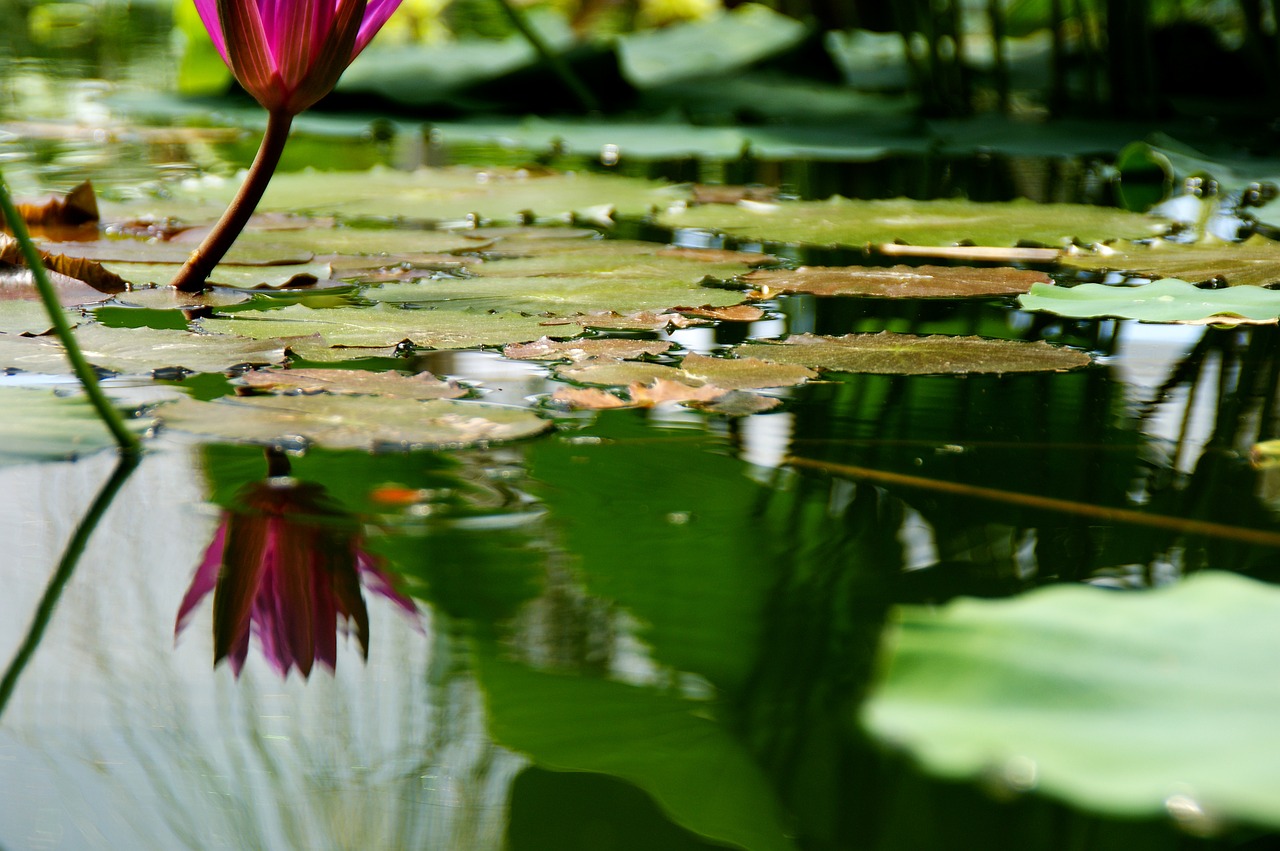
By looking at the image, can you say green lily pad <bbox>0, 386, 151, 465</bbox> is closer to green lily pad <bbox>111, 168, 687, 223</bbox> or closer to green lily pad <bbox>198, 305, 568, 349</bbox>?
green lily pad <bbox>198, 305, 568, 349</bbox>

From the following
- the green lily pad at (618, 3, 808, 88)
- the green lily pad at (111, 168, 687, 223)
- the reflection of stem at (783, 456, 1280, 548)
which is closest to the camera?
the reflection of stem at (783, 456, 1280, 548)

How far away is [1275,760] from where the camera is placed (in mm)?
260

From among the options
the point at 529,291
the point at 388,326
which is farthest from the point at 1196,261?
the point at 388,326

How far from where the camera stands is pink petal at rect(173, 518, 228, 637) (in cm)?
46

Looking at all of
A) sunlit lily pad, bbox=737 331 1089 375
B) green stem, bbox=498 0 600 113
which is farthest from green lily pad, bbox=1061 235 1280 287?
green stem, bbox=498 0 600 113

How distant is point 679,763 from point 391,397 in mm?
385

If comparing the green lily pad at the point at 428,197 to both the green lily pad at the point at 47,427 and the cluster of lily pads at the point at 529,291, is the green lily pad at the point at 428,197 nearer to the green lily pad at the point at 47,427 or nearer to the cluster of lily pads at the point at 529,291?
the cluster of lily pads at the point at 529,291

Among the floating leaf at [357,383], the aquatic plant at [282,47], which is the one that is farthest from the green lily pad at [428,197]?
the floating leaf at [357,383]

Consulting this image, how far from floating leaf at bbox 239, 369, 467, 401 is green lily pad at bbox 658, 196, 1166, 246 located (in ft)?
2.29

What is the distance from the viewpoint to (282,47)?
877mm

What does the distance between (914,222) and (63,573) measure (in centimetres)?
118

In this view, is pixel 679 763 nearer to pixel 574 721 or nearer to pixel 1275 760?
pixel 574 721

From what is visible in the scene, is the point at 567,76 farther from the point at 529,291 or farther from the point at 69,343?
the point at 69,343

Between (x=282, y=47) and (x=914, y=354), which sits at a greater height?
(x=282, y=47)
